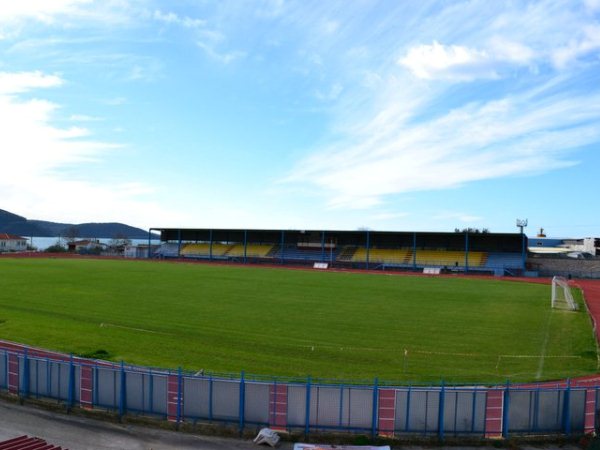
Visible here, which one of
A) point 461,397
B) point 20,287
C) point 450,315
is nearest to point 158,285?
point 20,287

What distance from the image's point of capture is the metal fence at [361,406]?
43.7 feet

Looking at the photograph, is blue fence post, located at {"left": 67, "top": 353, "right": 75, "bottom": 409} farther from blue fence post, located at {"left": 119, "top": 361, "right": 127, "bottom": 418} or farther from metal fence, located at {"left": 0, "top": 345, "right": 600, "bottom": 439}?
blue fence post, located at {"left": 119, "top": 361, "right": 127, "bottom": 418}

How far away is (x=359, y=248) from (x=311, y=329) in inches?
2384

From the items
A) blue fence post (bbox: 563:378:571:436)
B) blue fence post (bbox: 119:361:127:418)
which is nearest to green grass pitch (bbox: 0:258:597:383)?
blue fence post (bbox: 563:378:571:436)

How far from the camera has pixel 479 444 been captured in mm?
13148

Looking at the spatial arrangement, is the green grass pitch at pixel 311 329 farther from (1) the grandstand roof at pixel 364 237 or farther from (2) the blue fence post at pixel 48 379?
(1) the grandstand roof at pixel 364 237

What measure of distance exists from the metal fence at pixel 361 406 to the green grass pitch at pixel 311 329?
472 cm

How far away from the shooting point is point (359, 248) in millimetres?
87000

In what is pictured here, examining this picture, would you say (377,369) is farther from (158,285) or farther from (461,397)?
(158,285)

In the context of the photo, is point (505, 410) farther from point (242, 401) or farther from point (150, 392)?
point (150, 392)

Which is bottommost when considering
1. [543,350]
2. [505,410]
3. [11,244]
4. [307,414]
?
[543,350]

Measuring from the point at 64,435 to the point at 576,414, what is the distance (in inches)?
545

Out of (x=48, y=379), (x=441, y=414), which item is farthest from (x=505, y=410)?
(x=48, y=379)

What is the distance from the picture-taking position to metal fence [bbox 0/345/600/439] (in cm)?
1331
